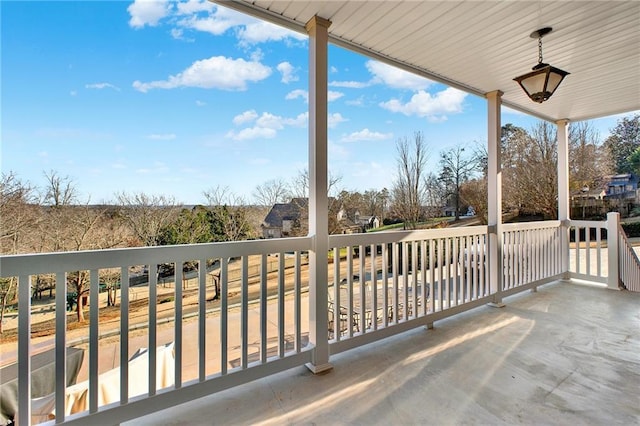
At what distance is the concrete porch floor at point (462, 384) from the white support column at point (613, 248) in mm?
1538

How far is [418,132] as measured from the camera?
479 inches

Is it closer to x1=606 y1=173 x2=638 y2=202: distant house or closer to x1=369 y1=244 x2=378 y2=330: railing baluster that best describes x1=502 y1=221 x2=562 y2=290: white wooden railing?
x1=369 y1=244 x2=378 y2=330: railing baluster

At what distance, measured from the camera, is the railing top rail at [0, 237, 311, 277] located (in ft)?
4.50

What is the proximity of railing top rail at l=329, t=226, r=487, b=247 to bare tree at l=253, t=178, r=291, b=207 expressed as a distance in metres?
6.06

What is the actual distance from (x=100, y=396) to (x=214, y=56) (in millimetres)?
9931

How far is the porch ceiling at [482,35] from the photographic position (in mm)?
2035

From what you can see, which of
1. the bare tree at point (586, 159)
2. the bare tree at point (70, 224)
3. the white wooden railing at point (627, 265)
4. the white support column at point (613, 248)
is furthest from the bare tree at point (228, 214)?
the bare tree at point (586, 159)

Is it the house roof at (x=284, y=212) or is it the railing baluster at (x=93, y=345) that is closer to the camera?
the railing baluster at (x=93, y=345)

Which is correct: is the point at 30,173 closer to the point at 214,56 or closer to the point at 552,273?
the point at 214,56

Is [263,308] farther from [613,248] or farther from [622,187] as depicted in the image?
[622,187]

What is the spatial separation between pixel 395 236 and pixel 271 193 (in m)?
6.45

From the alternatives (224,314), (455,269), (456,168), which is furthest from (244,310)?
(456,168)

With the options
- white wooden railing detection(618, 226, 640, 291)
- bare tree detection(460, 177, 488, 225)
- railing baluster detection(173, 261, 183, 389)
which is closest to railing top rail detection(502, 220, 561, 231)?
white wooden railing detection(618, 226, 640, 291)

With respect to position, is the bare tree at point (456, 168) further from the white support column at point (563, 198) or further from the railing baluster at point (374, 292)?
the railing baluster at point (374, 292)
